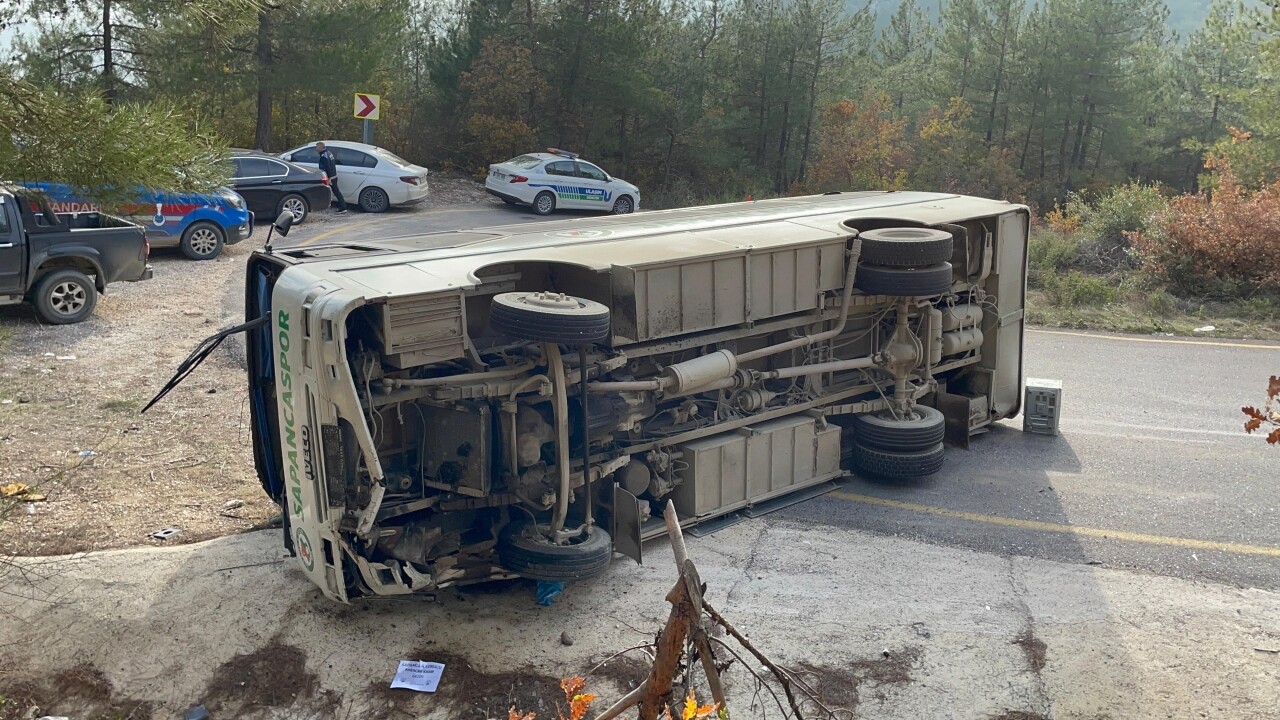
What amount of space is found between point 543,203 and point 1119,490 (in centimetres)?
1885

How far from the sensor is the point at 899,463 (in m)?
8.84

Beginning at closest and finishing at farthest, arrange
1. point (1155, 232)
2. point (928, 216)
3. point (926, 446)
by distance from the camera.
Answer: point (926, 446)
point (928, 216)
point (1155, 232)

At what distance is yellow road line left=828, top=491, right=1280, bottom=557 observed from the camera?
774 centimetres

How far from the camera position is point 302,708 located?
582cm

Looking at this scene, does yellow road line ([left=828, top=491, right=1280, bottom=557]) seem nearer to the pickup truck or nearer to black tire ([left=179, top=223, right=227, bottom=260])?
the pickup truck

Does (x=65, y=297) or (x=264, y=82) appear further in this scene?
(x=264, y=82)

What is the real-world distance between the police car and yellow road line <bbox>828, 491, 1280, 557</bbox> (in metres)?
18.3

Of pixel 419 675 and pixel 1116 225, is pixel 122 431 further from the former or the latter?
pixel 1116 225

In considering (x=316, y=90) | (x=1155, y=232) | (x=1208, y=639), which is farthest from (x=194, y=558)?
(x=316, y=90)

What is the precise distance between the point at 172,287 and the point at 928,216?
1108 centimetres

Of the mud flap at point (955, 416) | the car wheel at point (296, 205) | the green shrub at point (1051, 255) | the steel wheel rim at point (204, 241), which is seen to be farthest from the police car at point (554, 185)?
the mud flap at point (955, 416)

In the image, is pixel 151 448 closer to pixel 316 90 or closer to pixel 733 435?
pixel 733 435

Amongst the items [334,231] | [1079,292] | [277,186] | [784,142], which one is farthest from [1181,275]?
[784,142]

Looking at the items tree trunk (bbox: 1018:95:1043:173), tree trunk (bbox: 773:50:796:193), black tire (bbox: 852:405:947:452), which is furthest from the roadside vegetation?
tree trunk (bbox: 1018:95:1043:173)
